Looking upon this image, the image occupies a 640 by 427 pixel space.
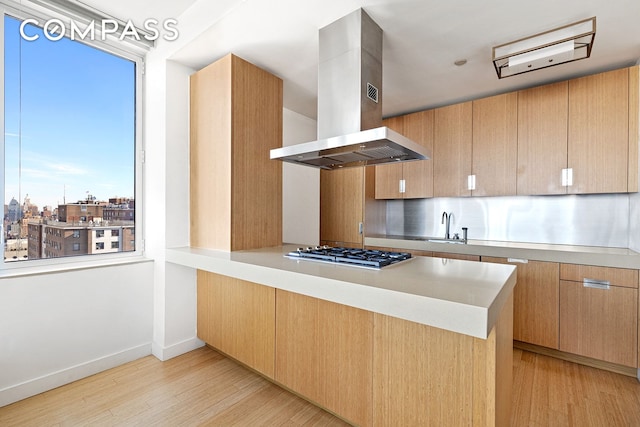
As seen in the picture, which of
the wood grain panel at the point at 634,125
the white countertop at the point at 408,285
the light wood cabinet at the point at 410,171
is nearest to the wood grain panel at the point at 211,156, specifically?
the white countertop at the point at 408,285

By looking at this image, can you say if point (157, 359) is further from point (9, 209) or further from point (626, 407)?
point (626, 407)

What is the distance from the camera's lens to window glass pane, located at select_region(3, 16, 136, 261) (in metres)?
2.05

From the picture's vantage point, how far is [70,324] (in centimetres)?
212

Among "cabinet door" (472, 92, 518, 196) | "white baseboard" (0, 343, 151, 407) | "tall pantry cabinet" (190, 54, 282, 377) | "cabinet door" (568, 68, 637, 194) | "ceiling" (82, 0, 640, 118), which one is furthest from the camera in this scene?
"cabinet door" (472, 92, 518, 196)

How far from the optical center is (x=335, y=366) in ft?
5.25

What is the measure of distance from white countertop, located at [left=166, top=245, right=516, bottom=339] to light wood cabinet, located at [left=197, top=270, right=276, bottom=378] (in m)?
0.29

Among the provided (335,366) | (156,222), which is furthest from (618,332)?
(156,222)

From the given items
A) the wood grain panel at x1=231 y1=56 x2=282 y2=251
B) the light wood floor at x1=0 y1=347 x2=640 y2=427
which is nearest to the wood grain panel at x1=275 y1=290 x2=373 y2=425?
the light wood floor at x1=0 y1=347 x2=640 y2=427

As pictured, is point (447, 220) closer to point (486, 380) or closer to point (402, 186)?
point (402, 186)

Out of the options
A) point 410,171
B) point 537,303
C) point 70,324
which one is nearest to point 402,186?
point 410,171

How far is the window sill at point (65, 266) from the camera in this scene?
6.42ft

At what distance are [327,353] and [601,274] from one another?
7.37ft

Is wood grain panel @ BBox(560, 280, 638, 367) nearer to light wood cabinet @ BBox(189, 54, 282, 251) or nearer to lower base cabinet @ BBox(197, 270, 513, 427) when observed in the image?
lower base cabinet @ BBox(197, 270, 513, 427)

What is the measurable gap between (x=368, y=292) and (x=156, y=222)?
2.10 m
